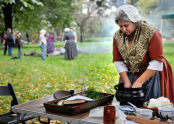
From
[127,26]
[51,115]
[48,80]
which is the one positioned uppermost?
[127,26]

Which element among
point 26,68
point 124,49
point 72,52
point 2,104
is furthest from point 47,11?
point 124,49

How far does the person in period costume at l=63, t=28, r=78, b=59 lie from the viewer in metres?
13.5

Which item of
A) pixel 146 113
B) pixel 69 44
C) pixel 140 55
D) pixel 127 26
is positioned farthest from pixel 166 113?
pixel 69 44

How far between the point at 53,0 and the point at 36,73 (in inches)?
535

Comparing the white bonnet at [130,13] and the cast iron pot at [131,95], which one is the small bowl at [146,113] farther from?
the white bonnet at [130,13]

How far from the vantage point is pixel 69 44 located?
13852mm

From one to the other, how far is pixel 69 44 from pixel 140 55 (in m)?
11.5

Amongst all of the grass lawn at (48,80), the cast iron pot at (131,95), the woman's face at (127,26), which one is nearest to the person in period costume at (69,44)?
the grass lawn at (48,80)

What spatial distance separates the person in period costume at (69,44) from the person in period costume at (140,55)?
10836 millimetres

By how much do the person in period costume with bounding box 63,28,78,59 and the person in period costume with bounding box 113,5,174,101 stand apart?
35.6 feet

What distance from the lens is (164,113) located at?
196cm

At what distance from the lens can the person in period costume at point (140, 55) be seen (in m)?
2.41

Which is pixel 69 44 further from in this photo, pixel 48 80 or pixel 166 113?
pixel 166 113

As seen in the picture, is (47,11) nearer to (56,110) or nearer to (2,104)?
(2,104)
